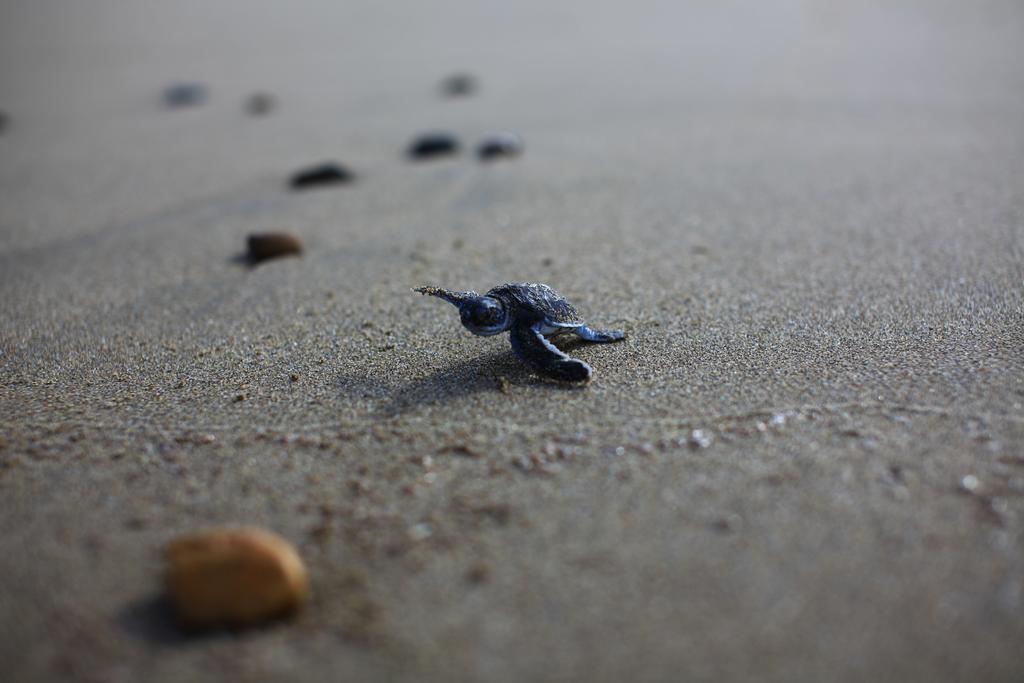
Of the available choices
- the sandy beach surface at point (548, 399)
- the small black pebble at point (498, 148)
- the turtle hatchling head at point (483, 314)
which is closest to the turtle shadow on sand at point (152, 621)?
the sandy beach surface at point (548, 399)

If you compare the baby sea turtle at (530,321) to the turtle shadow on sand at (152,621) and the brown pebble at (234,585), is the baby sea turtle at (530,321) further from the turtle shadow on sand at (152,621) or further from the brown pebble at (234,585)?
the turtle shadow on sand at (152,621)

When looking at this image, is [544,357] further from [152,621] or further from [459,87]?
[459,87]

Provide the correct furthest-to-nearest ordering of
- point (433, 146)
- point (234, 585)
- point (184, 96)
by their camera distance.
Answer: point (184, 96), point (433, 146), point (234, 585)

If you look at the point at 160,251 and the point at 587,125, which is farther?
the point at 587,125

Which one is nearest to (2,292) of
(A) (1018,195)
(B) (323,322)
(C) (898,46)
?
(B) (323,322)

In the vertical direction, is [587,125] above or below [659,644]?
above

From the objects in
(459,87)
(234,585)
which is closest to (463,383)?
(234,585)

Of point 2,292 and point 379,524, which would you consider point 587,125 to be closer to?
point 2,292
